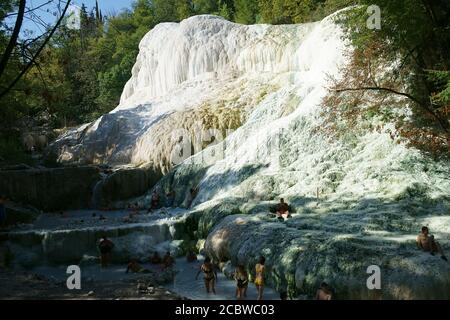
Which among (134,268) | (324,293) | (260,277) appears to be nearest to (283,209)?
(260,277)

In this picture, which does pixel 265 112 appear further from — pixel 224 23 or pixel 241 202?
pixel 224 23

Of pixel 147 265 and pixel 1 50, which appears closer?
pixel 1 50

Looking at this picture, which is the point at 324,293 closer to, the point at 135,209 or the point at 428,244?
the point at 428,244

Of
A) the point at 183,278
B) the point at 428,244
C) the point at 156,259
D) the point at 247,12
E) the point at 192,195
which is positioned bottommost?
the point at 183,278

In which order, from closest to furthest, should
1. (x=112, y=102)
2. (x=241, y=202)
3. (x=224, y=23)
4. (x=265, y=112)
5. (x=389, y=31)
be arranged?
(x=389, y=31) → (x=241, y=202) → (x=265, y=112) → (x=224, y=23) → (x=112, y=102)

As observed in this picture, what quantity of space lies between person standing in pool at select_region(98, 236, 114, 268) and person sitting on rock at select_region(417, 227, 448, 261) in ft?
29.4

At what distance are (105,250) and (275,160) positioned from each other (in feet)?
22.1

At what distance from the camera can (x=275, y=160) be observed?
58.9 feet

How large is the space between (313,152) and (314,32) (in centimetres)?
1088

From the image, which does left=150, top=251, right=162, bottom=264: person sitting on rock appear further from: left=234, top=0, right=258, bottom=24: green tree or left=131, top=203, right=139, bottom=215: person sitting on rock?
left=234, top=0, right=258, bottom=24: green tree

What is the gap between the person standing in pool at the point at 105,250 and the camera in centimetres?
1498

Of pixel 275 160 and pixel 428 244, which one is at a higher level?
pixel 275 160

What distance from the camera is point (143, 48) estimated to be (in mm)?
37281
